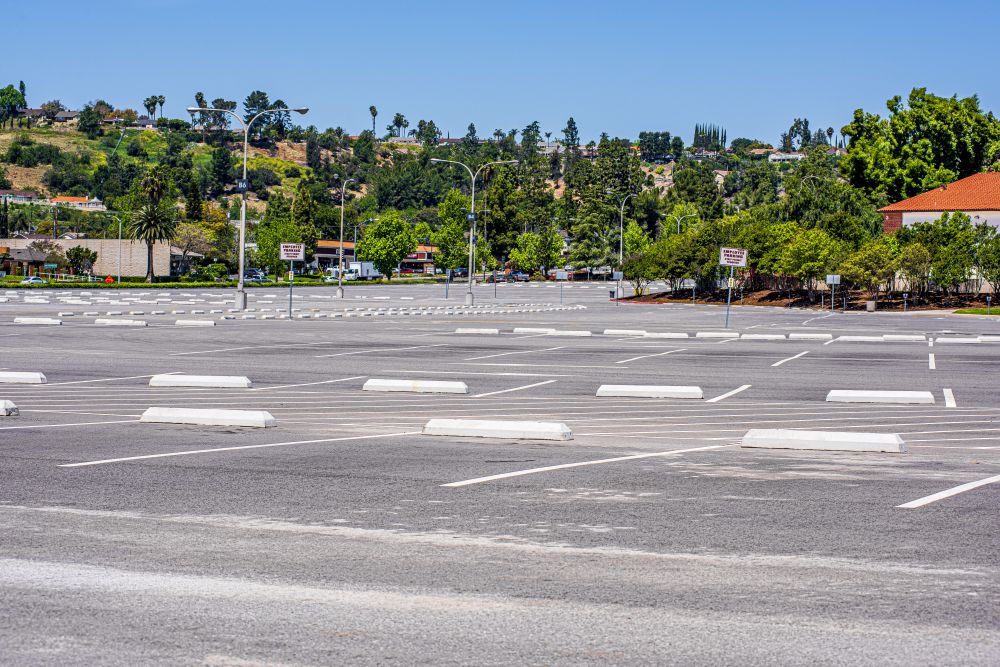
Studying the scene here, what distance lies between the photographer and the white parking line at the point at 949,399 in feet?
58.7

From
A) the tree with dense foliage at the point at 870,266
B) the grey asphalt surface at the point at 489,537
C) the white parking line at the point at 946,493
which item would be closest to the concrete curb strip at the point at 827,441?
the grey asphalt surface at the point at 489,537

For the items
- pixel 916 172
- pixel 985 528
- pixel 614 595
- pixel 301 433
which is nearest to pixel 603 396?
pixel 301 433

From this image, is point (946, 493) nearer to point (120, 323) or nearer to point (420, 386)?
point (420, 386)

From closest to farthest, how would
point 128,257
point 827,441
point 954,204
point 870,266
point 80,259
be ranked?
point 827,441, point 870,266, point 954,204, point 80,259, point 128,257

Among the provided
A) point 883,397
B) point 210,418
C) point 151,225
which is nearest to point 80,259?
point 151,225

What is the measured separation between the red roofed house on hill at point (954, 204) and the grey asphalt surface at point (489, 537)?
90215 millimetres

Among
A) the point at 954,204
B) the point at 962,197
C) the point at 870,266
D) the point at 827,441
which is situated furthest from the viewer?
the point at 962,197

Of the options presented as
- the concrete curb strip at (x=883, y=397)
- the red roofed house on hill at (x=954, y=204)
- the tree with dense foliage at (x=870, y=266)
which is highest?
the red roofed house on hill at (x=954, y=204)

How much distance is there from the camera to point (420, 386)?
1948 centimetres

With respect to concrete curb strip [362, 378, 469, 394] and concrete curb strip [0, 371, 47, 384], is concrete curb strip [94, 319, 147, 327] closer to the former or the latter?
concrete curb strip [0, 371, 47, 384]

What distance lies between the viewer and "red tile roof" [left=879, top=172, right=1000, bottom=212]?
101 m

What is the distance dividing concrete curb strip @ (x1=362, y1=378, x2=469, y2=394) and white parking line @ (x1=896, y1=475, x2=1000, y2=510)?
10.4 metres

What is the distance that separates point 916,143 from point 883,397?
321 ft

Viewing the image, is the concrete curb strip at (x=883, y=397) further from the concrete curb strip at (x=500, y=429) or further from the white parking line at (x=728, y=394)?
the concrete curb strip at (x=500, y=429)
